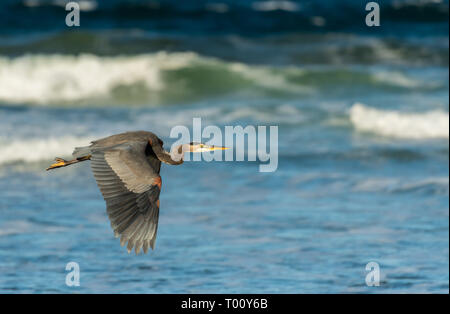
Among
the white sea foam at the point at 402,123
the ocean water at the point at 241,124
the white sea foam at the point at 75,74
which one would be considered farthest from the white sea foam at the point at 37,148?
the white sea foam at the point at 402,123

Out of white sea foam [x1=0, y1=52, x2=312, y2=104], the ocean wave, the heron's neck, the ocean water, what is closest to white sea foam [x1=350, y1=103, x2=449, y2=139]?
the ocean water

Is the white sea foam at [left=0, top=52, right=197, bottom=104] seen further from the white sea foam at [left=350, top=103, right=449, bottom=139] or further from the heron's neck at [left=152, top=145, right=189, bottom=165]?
the heron's neck at [left=152, top=145, right=189, bottom=165]

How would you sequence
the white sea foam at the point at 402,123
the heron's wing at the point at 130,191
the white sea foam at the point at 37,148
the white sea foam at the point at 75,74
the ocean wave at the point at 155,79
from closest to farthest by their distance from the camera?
the heron's wing at the point at 130,191 < the white sea foam at the point at 37,148 < the white sea foam at the point at 402,123 < the ocean wave at the point at 155,79 < the white sea foam at the point at 75,74

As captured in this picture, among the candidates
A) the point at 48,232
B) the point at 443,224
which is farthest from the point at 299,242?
the point at 48,232

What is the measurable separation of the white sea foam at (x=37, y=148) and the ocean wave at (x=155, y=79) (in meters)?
3.93

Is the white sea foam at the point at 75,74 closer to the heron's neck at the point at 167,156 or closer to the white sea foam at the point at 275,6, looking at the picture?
the white sea foam at the point at 275,6

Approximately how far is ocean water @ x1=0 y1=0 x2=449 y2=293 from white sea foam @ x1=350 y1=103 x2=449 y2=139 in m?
0.04

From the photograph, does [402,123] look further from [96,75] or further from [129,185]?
[129,185]

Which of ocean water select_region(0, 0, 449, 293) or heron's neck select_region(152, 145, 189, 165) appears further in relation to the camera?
ocean water select_region(0, 0, 449, 293)

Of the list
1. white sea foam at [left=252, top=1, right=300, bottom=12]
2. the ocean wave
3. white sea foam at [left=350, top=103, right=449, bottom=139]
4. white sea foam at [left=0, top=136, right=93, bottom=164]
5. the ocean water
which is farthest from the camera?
white sea foam at [left=252, top=1, right=300, bottom=12]

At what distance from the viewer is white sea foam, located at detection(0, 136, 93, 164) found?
36.4 ft

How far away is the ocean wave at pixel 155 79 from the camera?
16.2 metres

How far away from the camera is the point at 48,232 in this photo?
27.0 ft

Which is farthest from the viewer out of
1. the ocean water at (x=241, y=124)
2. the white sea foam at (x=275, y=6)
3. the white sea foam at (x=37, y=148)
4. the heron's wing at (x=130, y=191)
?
the white sea foam at (x=275, y=6)
